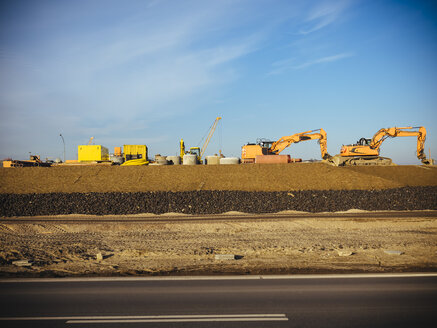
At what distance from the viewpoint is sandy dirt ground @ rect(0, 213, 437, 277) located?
981cm

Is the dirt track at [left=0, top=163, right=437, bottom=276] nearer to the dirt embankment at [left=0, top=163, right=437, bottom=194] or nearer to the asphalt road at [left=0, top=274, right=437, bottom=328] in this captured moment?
the dirt embankment at [left=0, top=163, right=437, bottom=194]

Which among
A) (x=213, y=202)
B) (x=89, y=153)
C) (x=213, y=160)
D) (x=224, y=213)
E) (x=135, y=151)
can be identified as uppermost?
(x=135, y=151)

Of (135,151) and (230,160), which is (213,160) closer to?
(230,160)

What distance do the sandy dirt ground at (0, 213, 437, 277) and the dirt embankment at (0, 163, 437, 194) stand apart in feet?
41.4

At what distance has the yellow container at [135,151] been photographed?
4803 cm

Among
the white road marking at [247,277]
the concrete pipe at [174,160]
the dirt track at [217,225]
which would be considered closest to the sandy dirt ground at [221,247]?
the dirt track at [217,225]

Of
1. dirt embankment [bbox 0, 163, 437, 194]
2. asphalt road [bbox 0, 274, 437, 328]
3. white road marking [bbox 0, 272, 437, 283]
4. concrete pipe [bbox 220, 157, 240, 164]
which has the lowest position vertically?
white road marking [bbox 0, 272, 437, 283]

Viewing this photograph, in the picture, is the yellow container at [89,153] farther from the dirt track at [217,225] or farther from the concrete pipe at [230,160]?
the concrete pipe at [230,160]

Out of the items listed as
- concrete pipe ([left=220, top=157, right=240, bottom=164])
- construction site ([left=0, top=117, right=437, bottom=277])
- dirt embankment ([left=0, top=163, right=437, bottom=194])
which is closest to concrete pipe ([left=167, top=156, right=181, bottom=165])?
construction site ([left=0, top=117, right=437, bottom=277])

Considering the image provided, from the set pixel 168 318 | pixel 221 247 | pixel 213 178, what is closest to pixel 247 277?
pixel 168 318

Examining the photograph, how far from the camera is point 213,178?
35.0m

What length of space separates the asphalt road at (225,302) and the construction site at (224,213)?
124 cm

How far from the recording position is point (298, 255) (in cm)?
1133

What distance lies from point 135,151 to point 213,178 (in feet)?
61.3
